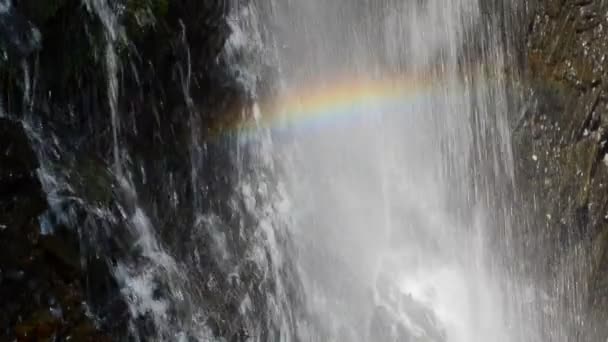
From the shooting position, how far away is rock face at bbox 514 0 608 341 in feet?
33.4

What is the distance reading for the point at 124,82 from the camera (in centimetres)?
635

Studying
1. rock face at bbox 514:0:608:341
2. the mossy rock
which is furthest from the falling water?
the mossy rock

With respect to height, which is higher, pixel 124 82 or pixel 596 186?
pixel 124 82

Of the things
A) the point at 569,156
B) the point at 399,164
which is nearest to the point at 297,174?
the point at 399,164

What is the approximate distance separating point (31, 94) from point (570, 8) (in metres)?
6.89

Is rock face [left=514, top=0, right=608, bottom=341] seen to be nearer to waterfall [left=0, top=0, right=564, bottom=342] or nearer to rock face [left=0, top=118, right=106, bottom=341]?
waterfall [left=0, top=0, right=564, bottom=342]

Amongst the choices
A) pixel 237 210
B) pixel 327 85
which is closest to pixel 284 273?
pixel 237 210

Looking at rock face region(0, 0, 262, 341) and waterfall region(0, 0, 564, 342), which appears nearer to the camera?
rock face region(0, 0, 262, 341)

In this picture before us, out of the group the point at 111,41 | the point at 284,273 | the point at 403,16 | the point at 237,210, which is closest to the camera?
the point at 111,41

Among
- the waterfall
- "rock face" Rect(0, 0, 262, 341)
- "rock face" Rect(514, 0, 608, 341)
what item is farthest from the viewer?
"rock face" Rect(514, 0, 608, 341)

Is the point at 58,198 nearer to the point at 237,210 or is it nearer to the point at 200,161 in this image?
the point at 200,161

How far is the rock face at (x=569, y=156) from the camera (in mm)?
10172

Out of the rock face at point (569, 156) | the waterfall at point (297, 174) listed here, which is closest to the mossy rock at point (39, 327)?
the waterfall at point (297, 174)

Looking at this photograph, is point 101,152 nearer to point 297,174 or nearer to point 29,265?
point 29,265
